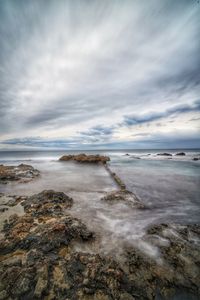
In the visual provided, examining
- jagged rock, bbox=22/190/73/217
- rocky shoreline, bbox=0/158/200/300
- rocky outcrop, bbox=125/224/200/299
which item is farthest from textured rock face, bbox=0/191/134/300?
jagged rock, bbox=22/190/73/217

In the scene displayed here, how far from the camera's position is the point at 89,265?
278 centimetres

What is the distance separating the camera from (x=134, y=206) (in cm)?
611

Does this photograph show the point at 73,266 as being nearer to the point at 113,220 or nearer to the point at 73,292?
the point at 73,292

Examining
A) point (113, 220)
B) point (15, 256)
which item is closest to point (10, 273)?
point (15, 256)

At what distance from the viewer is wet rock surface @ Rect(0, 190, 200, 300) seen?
7.67ft

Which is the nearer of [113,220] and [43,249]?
[43,249]

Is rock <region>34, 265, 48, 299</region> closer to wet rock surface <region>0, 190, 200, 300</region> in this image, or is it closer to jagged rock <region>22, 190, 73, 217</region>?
wet rock surface <region>0, 190, 200, 300</region>

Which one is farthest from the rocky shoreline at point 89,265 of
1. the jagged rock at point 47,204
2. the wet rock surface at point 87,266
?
the jagged rock at point 47,204

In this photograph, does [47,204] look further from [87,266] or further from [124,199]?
[87,266]

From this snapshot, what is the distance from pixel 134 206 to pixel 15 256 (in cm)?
442

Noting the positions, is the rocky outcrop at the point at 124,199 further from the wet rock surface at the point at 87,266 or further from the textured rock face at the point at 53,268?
the textured rock face at the point at 53,268

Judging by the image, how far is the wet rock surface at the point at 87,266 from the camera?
7.67 feet

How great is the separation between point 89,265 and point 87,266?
0.04 metres

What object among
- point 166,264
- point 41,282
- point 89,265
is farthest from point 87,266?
point 166,264
